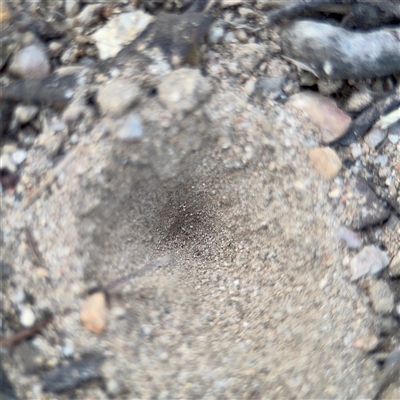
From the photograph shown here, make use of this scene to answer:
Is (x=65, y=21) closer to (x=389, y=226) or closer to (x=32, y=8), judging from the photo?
(x=32, y=8)

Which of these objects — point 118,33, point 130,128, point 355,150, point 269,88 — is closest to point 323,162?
point 355,150

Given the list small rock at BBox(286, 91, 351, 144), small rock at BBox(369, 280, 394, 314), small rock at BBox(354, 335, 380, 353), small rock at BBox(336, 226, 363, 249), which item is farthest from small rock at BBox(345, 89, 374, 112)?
small rock at BBox(354, 335, 380, 353)

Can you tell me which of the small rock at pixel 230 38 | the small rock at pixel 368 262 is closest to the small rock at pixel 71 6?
the small rock at pixel 230 38

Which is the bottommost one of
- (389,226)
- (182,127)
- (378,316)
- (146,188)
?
(378,316)

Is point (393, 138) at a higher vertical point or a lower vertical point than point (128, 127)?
lower

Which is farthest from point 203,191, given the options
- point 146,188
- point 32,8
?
point 32,8

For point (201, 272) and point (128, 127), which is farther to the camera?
point (201, 272)

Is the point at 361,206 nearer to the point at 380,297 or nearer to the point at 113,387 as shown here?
the point at 380,297
